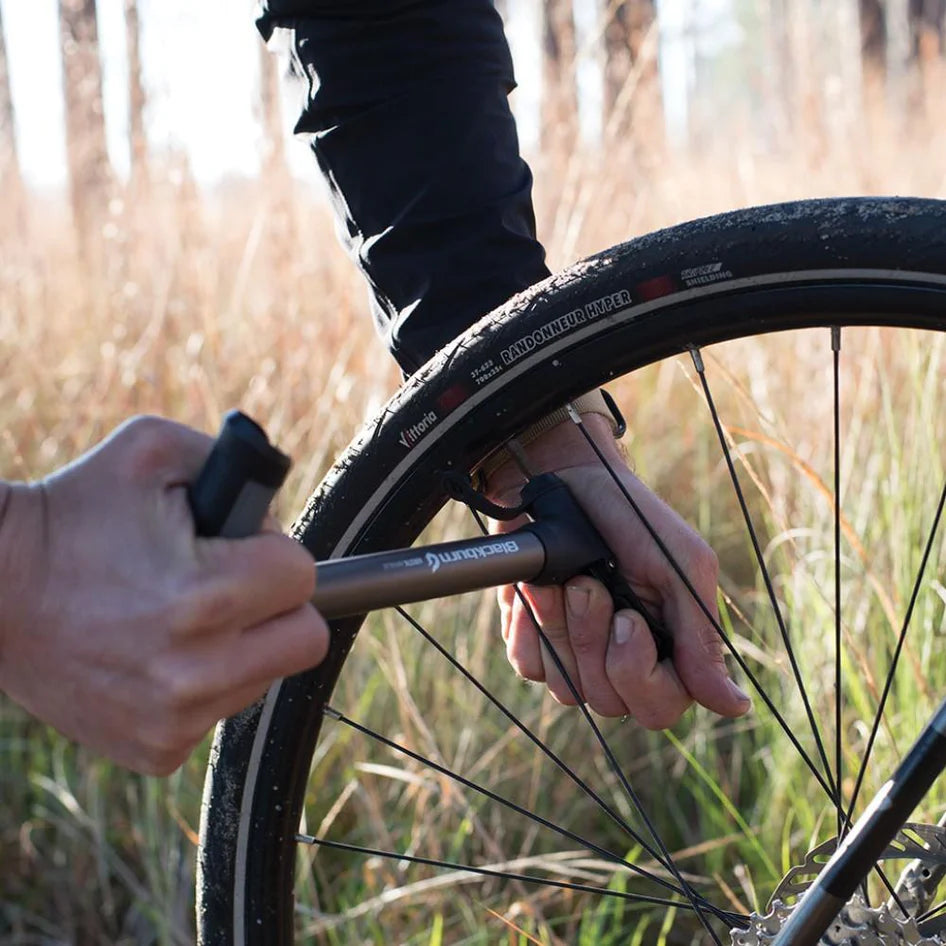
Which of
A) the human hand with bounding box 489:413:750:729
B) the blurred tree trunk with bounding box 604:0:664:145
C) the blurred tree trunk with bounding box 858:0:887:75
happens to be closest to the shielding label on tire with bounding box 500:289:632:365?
the human hand with bounding box 489:413:750:729

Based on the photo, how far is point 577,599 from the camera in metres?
0.98

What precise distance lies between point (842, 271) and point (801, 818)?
1062 millimetres

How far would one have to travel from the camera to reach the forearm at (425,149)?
3.60 feet

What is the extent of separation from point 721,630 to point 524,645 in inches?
7.6

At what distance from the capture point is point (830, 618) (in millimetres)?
1766

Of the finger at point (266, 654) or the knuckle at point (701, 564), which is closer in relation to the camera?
the finger at point (266, 654)

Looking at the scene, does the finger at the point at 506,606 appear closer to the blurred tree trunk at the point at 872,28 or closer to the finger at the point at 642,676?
the finger at the point at 642,676

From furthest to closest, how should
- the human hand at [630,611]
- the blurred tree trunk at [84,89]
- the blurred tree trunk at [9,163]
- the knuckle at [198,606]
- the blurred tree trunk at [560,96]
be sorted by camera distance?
the blurred tree trunk at [9,163] → the blurred tree trunk at [560,96] → the blurred tree trunk at [84,89] → the human hand at [630,611] → the knuckle at [198,606]

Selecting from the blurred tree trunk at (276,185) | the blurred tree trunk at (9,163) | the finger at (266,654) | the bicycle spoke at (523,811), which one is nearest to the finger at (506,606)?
the bicycle spoke at (523,811)

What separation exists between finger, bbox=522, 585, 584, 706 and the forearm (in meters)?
0.25

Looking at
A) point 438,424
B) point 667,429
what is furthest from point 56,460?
point 438,424

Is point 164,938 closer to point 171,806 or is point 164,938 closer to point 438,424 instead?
point 171,806

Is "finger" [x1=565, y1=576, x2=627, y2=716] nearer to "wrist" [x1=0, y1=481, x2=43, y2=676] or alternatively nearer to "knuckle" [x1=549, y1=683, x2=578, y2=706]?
"knuckle" [x1=549, y1=683, x2=578, y2=706]

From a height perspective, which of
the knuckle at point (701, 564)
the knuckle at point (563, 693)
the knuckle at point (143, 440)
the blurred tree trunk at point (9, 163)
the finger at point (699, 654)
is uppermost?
the blurred tree trunk at point (9, 163)
